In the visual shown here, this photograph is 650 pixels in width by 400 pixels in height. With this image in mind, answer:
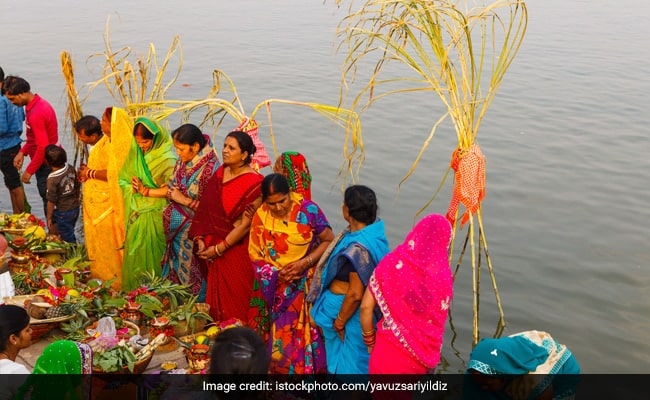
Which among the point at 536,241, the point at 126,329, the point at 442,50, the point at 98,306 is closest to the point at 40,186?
the point at 98,306

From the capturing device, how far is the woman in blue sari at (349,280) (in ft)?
11.5

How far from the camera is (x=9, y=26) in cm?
1989

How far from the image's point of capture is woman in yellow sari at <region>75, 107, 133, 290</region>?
16.9 ft

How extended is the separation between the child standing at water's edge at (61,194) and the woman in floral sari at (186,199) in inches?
44.8

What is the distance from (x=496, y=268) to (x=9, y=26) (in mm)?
17630

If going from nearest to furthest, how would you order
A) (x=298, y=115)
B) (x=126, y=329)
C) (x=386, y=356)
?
(x=386, y=356)
(x=126, y=329)
(x=298, y=115)

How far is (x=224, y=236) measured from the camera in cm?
441

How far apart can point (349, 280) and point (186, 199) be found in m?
1.60

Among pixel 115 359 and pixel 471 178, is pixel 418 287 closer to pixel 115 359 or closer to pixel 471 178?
pixel 471 178

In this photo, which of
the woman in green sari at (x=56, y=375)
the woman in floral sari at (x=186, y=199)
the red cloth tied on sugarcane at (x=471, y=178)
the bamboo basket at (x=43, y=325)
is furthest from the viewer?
the woman in floral sari at (x=186, y=199)

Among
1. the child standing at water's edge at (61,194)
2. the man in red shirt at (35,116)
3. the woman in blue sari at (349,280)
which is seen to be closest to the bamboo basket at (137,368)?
the woman in blue sari at (349,280)

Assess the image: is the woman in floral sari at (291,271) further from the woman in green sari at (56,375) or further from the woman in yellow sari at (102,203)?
the woman in yellow sari at (102,203)

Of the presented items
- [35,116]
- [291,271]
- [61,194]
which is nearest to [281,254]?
[291,271]

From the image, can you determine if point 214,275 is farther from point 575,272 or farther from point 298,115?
point 298,115
